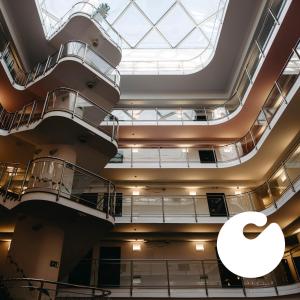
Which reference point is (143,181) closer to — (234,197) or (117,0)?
(234,197)

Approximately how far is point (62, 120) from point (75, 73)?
9.41 ft

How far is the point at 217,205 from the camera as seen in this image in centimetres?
1324

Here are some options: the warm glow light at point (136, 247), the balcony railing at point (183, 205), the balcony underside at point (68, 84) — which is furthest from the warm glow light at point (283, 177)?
the balcony underside at point (68, 84)

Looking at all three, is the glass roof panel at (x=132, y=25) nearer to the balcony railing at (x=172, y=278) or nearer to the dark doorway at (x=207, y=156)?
the dark doorway at (x=207, y=156)

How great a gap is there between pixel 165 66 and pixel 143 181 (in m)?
7.44

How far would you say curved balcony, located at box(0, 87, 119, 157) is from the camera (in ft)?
29.6

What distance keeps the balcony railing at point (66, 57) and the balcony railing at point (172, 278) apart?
264 inches

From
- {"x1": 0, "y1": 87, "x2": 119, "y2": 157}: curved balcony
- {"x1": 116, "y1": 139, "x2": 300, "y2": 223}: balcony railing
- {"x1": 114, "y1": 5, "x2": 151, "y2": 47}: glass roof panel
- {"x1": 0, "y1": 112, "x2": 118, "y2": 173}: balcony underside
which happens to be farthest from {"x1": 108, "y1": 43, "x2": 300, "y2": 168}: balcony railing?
{"x1": 114, "y1": 5, "x2": 151, "y2": 47}: glass roof panel

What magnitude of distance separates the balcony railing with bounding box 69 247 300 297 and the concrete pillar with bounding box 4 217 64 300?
2.23 meters

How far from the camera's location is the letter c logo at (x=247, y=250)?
16.1 feet

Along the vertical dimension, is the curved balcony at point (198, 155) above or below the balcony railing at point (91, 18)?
below

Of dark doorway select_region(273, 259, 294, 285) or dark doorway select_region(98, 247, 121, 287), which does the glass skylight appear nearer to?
dark doorway select_region(273, 259, 294, 285)

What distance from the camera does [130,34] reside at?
1838 cm

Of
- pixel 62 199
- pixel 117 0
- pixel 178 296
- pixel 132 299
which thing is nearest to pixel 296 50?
pixel 62 199
